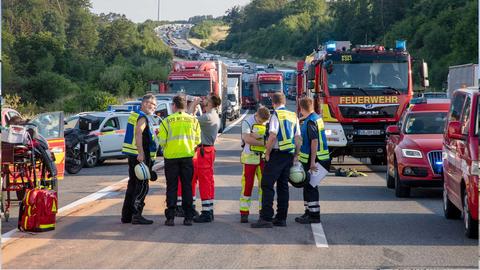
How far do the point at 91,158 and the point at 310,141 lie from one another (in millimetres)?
12759

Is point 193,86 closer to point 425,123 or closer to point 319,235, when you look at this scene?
point 425,123

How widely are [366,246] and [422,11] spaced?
8204 cm

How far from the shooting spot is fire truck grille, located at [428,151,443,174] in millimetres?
16266

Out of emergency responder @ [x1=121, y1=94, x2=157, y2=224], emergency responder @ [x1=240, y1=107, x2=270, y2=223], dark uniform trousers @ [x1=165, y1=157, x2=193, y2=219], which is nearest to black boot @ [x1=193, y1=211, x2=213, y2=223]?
dark uniform trousers @ [x1=165, y1=157, x2=193, y2=219]

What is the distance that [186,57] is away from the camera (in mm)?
156125

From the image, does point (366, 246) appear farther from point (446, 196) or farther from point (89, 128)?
point (89, 128)

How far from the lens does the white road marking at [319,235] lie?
1116 cm

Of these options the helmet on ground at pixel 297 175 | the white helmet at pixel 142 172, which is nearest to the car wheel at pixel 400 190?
the helmet on ground at pixel 297 175

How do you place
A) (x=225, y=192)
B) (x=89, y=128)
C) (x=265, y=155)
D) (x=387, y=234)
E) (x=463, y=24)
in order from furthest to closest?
(x=463, y=24) < (x=89, y=128) < (x=225, y=192) < (x=265, y=155) < (x=387, y=234)

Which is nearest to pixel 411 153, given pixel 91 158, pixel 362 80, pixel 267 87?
pixel 362 80

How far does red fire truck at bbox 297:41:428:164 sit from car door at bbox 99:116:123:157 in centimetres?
596

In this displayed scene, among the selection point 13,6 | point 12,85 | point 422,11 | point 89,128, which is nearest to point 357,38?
point 422,11

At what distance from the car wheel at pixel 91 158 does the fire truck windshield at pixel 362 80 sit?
6.63 m

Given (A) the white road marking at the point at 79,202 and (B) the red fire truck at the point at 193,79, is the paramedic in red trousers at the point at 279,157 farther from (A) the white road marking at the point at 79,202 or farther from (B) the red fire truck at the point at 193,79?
(B) the red fire truck at the point at 193,79
